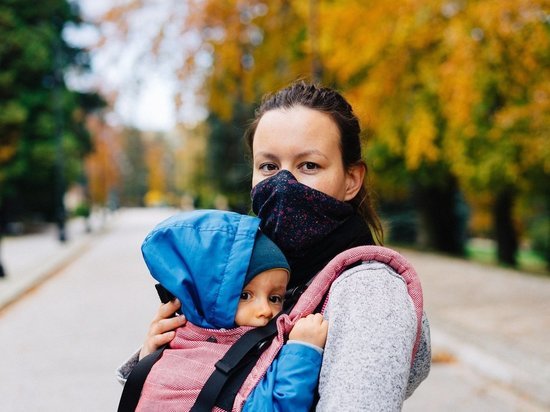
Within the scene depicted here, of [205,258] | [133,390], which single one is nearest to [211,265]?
[205,258]

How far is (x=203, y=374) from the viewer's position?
4.79ft

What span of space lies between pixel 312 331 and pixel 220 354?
0.80ft

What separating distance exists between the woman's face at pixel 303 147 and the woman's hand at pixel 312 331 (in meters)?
0.40

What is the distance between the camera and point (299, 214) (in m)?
1.64

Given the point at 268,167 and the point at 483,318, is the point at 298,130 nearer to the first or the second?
the point at 268,167

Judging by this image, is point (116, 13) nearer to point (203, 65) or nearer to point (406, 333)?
point (203, 65)

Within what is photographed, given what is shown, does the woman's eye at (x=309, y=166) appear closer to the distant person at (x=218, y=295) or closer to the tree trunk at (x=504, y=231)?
the distant person at (x=218, y=295)

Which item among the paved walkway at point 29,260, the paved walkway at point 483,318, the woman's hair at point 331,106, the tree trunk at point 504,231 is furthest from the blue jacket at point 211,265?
the tree trunk at point 504,231

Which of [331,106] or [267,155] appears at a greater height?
[331,106]

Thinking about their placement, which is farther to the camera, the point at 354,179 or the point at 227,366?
the point at 354,179

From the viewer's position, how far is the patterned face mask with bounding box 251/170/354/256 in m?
1.63

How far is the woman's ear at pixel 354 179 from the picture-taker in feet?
5.90

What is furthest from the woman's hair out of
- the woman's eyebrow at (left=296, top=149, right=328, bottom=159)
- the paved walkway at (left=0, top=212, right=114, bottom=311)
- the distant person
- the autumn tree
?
the paved walkway at (left=0, top=212, right=114, bottom=311)

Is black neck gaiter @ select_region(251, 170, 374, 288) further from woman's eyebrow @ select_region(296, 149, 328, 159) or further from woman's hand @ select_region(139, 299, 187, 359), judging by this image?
woman's hand @ select_region(139, 299, 187, 359)
